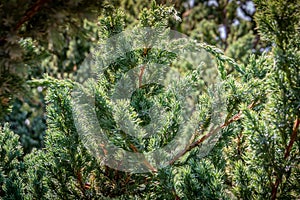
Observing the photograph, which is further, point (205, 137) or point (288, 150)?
point (205, 137)

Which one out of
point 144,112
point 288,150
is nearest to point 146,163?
point 144,112

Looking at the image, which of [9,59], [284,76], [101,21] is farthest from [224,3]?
[9,59]

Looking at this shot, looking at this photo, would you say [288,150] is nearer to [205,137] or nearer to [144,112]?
[205,137]

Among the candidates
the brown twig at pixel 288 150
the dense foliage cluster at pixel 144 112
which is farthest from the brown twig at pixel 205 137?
the brown twig at pixel 288 150

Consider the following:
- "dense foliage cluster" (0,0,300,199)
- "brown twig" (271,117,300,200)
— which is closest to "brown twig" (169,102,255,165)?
"dense foliage cluster" (0,0,300,199)

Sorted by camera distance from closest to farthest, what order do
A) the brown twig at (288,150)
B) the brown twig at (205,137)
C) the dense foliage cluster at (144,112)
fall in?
1. the dense foliage cluster at (144,112)
2. the brown twig at (288,150)
3. the brown twig at (205,137)

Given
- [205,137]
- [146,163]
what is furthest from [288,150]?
[146,163]

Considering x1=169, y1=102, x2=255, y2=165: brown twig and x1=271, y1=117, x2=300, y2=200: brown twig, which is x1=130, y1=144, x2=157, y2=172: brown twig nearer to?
x1=169, y1=102, x2=255, y2=165: brown twig

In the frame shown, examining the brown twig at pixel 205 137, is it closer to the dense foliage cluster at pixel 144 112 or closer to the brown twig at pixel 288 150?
the dense foliage cluster at pixel 144 112

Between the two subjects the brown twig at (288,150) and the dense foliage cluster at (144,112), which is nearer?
the dense foliage cluster at (144,112)
